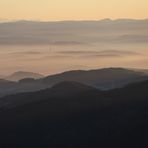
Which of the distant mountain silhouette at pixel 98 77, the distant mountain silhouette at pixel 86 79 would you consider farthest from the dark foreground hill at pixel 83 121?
the distant mountain silhouette at pixel 98 77

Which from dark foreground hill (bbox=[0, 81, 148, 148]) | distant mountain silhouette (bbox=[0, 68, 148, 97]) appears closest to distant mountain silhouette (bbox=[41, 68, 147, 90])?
distant mountain silhouette (bbox=[0, 68, 148, 97])

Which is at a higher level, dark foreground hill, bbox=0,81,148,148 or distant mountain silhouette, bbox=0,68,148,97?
dark foreground hill, bbox=0,81,148,148

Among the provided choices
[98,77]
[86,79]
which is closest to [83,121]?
[86,79]

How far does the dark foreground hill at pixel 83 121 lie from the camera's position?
5262cm

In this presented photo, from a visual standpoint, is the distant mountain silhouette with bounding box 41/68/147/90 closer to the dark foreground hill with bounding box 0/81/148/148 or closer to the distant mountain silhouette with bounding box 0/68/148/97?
the distant mountain silhouette with bounding box 0/68/148/97

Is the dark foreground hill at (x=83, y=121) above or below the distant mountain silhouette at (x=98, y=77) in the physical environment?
above

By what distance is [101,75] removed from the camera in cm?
15612

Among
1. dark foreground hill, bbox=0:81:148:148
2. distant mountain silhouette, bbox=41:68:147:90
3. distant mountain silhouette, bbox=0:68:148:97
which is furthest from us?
distant mountain silhouette, bbox=41:68:147:90

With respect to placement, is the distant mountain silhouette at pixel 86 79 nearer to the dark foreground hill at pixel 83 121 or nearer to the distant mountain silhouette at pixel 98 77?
the distant mountain silhouette at pixel 98 77

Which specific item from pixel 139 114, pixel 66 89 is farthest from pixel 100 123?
pixel 66 89

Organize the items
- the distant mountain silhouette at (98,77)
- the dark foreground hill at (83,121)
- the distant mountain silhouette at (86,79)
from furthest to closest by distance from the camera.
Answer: the distant mountain silhouette at (98,77) < the distant mountain silhouette at (86,79) < the dark foreground hill at (83,121)

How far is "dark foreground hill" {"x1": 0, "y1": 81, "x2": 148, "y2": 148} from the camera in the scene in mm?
52625

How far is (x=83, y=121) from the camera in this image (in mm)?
59188

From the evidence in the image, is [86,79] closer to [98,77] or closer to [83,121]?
[98,77]
